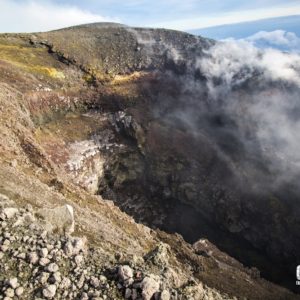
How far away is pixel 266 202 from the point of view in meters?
44.7

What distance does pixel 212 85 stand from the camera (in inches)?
2296

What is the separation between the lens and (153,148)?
51.7 metres

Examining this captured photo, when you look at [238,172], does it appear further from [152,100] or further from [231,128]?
[152,100]

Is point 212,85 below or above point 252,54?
below

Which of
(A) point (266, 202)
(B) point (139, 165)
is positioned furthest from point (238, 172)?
→ (B) point (139, 165)

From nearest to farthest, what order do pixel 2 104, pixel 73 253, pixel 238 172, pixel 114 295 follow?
pixel 114 295 < pixel 73 253 < pixel 2 104 < pixel 238 172

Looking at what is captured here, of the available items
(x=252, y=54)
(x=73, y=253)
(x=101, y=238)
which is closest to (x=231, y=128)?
(x=252, y=54)

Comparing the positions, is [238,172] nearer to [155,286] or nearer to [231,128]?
[231,128]

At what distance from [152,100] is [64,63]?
1494cm

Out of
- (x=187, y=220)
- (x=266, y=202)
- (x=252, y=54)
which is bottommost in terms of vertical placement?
(x=187, y=220)

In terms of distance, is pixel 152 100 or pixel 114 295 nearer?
pixel 114 295

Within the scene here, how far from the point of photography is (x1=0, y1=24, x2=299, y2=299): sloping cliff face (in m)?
31.8

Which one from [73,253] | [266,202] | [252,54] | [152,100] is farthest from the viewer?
[252,54]

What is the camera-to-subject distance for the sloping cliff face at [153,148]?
31.8 metres
